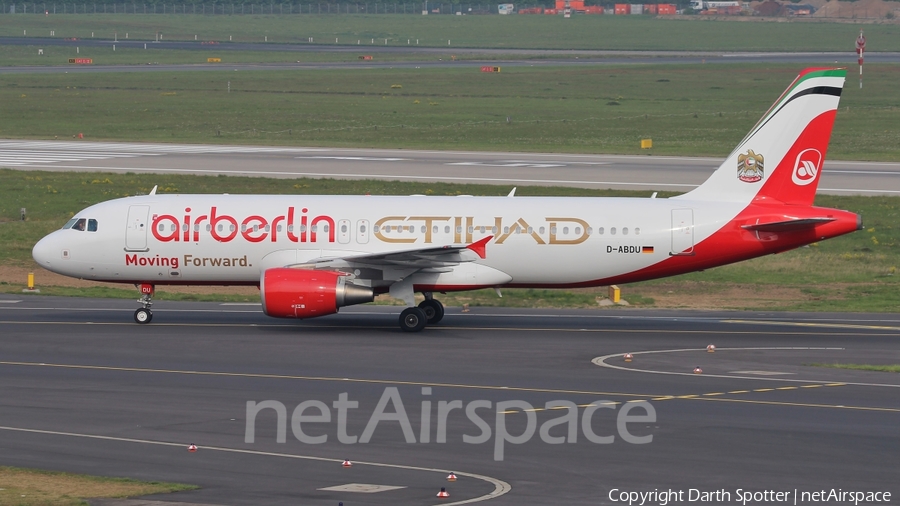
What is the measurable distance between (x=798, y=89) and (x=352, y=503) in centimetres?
2568

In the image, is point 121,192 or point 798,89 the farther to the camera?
point 121,192

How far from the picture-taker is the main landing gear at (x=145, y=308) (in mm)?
40438

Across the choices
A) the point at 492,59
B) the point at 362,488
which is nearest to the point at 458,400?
the point at 362,488

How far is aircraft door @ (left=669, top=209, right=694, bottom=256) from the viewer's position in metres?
39.7

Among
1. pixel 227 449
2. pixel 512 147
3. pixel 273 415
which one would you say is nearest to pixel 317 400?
pixel 273 415

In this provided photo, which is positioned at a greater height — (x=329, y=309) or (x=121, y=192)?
(x=121, y=192)

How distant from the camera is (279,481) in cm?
2180

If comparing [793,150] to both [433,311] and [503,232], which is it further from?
[433,311]

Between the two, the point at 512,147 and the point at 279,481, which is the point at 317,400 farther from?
the point at 512,147

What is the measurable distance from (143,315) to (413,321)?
8.97 m

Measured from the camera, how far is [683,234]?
39719 mm

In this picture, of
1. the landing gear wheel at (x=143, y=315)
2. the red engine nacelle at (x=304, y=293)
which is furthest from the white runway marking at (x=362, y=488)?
the landing gear wheel at (x=143, y=315)

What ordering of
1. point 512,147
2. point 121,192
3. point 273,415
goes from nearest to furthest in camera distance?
point 273,415
point 121,192
point 512,147

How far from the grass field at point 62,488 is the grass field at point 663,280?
25.9m
